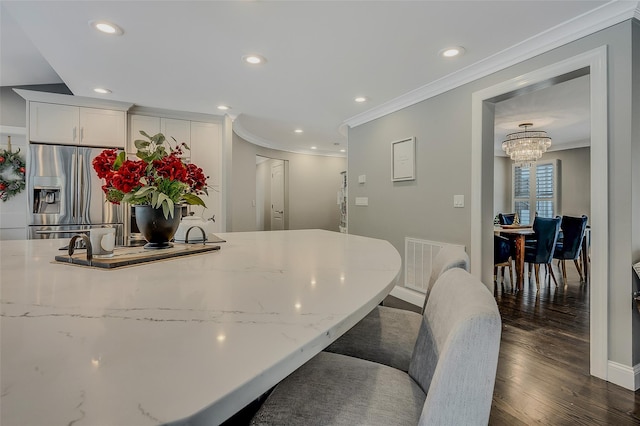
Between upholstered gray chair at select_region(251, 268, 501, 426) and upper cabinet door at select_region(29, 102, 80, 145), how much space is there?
157 inches

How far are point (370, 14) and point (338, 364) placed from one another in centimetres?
203

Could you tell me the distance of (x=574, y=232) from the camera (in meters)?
3.92

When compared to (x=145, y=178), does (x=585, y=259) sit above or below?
below

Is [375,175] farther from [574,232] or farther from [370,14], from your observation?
[574,232]

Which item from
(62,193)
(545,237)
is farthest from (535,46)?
(62,193)

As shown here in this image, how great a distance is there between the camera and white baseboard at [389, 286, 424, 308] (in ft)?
10.8

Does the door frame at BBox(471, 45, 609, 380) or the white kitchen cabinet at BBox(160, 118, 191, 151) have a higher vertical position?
the white kitchen cabinet at BBox(160, 118, 191, 151)

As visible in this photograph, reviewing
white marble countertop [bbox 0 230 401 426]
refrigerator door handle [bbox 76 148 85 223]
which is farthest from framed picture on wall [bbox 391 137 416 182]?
refrigerator door handle [bbox 76 148 85 223]

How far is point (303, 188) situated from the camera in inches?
274

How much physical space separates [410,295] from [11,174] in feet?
16.3

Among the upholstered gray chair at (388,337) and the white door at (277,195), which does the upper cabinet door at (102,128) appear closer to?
the white door at (277,195)

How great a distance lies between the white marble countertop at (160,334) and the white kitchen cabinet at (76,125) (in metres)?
3.06

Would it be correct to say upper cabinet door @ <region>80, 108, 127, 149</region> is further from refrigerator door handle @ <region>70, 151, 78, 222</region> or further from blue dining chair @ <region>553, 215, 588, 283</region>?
blue dining chair @ <region>553, 215, 588, 283</region>

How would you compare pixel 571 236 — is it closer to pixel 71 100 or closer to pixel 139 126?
pixel 139 126
